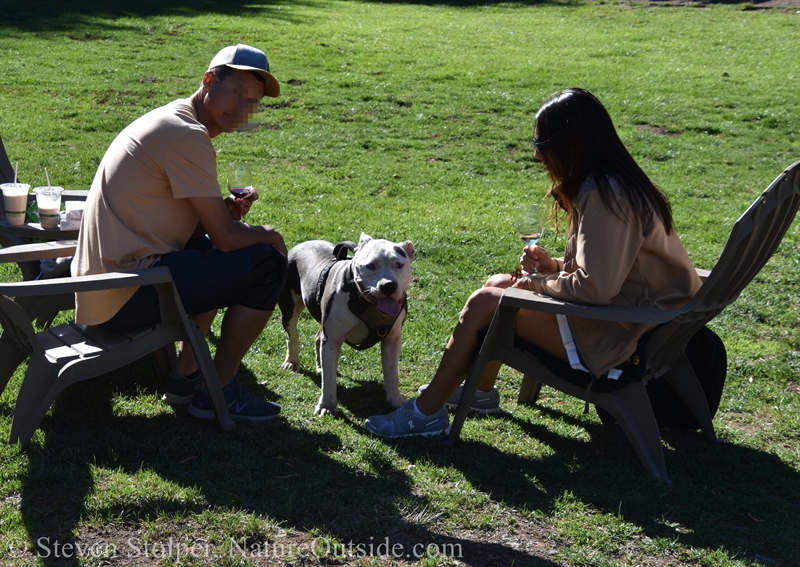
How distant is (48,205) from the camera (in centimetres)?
462

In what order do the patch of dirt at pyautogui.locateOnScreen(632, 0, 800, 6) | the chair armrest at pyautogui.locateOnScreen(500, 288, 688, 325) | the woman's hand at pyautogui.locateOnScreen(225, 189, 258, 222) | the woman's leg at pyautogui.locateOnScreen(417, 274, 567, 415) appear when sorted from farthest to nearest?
the patch of dirt at pyautogui.locateOnScreen(632, 0, 800, 6) < the woman's hand at pyautogui.locateOnScreen(225, 189, 258, 222) < the woman's leg at pyautogui.locateOnScreen(417, 274, 567, 415) < the chair armrest at pyautogui.locateOnScreen(500, 288, 688, 325)

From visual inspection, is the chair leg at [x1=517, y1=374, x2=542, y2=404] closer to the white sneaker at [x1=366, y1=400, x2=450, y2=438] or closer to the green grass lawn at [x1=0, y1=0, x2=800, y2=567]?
the green grass lawn at [x1=0, y1=0, x2=800, y2=567]

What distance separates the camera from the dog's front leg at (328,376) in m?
4.46

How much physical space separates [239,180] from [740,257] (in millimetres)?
2423

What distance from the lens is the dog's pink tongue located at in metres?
4.23

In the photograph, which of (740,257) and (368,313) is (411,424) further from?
(740,257)

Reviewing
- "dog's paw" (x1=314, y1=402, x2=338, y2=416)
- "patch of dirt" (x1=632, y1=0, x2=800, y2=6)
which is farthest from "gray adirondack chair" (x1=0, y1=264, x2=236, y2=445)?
"patch of dirt" (x1=632, y1=0, x2=800, y2=6)

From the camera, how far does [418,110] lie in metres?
12.9

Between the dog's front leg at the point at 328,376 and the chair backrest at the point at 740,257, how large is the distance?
1.67 meters

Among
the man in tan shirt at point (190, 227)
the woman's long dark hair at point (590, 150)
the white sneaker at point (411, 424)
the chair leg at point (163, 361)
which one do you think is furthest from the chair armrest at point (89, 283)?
the woman's long dark hair at point (590, 150)

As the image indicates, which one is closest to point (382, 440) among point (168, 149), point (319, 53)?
point (168, 149)

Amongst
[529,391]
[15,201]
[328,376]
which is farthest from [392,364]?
[15,201]

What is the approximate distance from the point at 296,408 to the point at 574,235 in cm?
180

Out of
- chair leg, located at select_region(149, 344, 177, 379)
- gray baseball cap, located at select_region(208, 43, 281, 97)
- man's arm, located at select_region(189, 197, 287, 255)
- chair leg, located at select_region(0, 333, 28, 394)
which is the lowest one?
chair leg, located at select_region(149, 344, 177, 379)
